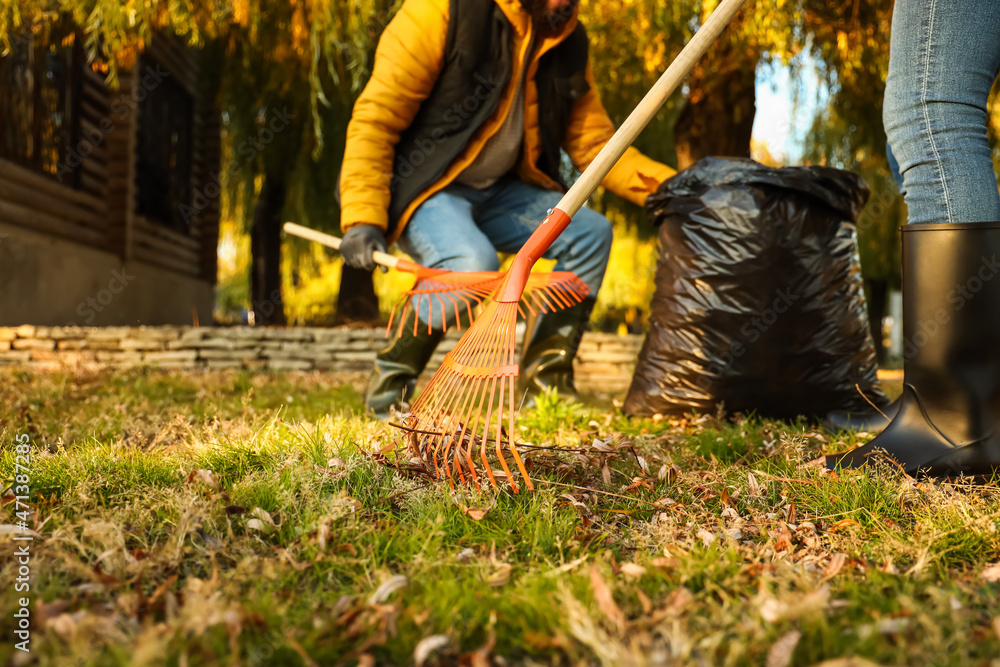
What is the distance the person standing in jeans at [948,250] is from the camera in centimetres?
162

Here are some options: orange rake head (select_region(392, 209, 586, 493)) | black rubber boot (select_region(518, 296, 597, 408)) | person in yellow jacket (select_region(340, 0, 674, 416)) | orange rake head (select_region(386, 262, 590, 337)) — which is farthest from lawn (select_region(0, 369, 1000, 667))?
black rubber boot (select_region(518, 296, 597, 408))

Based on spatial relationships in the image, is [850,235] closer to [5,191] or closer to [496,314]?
[496,314]

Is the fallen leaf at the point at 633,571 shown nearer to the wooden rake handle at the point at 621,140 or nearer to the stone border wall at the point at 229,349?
the wooden rake handle at the point at 621,140

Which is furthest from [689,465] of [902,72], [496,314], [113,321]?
[113,321]

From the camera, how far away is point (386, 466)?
64.4 inches

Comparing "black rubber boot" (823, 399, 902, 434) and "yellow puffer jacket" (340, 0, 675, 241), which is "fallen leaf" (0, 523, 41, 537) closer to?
"yellow puffer jacket" (340, 0, 675, 241)

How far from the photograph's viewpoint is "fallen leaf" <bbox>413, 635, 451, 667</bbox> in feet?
3.02

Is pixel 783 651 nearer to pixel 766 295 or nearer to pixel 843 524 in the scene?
pixel 843 524

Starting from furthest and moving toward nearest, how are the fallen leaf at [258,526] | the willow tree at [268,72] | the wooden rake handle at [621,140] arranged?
the willow tree at [268,72] → the wooden rake handle at [621,140] → the fallen leaf at [258,526]

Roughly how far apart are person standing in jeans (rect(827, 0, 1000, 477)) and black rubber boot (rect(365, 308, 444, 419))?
1.61 m

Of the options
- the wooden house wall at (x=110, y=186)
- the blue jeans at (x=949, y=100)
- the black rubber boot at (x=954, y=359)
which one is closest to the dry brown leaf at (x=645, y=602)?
the black rubber boot at (x=954, y=359)

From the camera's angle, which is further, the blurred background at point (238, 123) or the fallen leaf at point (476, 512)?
the blurred background at point (238, 123)

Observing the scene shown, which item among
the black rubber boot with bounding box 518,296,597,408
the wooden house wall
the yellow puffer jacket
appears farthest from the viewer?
the wooden house wall

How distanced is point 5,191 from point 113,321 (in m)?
1.75
